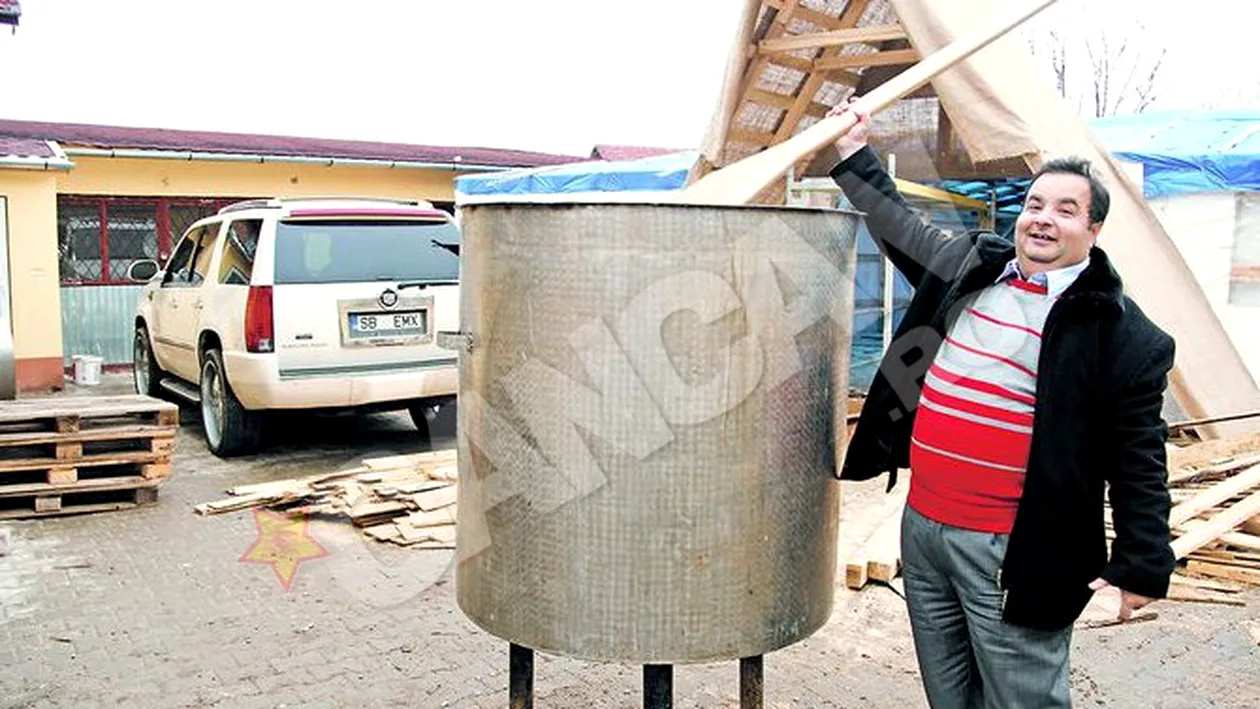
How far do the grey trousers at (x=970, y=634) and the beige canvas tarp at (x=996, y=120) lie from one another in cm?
418

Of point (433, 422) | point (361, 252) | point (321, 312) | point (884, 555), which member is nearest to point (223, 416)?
point (321, 312)

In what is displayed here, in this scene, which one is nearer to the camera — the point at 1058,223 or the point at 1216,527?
the point at 1058,223

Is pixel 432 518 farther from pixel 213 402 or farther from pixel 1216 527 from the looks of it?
pixel 1216 527

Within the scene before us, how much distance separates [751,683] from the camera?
10.5ft

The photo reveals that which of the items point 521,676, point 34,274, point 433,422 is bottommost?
point 433,422

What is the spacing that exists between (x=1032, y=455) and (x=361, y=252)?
6537mm

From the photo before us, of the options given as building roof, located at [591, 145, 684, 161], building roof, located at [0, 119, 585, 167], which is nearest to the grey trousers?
building roof, located at [0, 119, 585, 167]

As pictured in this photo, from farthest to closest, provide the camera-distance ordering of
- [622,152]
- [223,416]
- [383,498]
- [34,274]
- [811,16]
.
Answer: [622,152]
[34,274]
[223,416]
[811,16]
[383,498]

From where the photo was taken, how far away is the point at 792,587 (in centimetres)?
268

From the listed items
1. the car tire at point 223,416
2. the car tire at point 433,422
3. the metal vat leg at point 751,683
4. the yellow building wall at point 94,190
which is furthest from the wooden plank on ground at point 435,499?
the yellow building wall at point 94,190

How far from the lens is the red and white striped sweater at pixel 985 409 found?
8.21 feet

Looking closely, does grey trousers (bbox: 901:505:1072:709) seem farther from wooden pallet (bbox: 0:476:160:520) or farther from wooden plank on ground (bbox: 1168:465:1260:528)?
wooden pallet (bbox: 0:476:160:520)

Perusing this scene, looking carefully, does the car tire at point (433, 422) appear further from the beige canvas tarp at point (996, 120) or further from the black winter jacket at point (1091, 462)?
the black winter jacket at point (1091, 462)

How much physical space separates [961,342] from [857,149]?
0.70 meters
